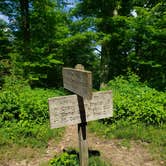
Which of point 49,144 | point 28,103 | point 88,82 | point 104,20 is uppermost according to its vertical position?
point 104,20

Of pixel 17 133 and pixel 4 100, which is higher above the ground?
pixel 4 100

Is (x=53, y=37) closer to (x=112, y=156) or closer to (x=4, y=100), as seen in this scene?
(x=4, y=100)

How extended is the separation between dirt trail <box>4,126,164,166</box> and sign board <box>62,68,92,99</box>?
1.80m

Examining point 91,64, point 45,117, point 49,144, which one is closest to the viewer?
point 49,144

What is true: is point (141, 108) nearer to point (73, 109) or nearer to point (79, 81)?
point (73, 109)

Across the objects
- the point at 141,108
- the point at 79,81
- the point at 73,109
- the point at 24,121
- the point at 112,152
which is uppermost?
the point at 79,81

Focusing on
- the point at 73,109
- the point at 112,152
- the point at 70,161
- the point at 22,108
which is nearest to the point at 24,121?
the point at 22,108

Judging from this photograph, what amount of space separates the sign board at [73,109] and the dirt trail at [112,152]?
4.33ft

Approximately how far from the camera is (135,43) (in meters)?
12.6

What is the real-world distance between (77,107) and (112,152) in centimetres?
188

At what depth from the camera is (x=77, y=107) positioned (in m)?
3.68

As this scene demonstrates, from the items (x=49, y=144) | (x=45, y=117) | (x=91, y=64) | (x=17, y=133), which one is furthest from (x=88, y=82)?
(x=91, y=64)

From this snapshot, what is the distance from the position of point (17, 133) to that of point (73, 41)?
20.9 feet

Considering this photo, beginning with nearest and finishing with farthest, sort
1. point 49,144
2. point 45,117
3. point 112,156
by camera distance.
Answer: point 112,156
point 49,144
point 45,117
